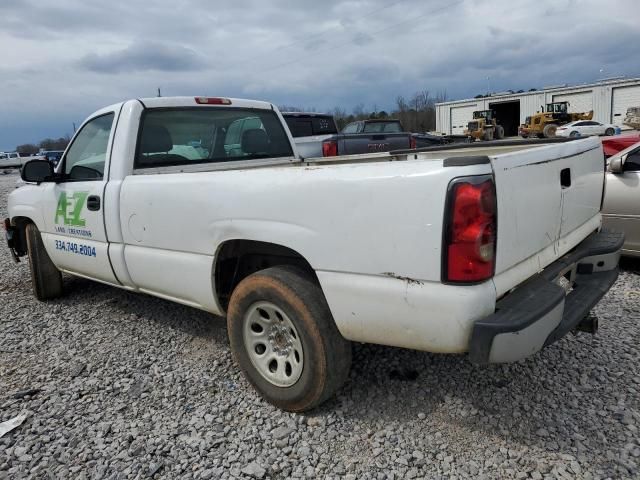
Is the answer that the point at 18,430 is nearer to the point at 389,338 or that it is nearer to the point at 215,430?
the point at 215,430

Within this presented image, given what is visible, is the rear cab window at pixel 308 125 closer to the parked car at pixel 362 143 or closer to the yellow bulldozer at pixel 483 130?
the parked car at pixel 362 143

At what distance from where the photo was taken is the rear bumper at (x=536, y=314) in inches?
83.4

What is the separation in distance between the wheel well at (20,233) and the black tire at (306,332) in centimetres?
361

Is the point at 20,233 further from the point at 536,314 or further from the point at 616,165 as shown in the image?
the point at 616,165

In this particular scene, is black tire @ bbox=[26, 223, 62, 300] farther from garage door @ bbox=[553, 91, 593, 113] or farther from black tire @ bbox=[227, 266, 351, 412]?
garage door @ bbox=[553, 91, 593, 113]

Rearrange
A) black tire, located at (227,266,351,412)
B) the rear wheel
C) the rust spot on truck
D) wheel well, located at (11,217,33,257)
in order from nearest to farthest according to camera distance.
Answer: the rust spot on truck < black tire, located at (227,266,351,412) < wheel well, located at (11,217,33,257) < the rear wheel

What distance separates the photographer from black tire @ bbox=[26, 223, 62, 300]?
16.7ft

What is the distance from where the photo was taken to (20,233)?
5.47 metres

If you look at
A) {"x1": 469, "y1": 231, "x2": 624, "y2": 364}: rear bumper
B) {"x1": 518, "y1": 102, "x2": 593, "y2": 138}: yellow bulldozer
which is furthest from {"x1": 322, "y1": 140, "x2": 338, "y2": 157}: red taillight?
{"x1": 518, "y1": 102, "x2": 593, "y2": 138}: yellow bulldozer

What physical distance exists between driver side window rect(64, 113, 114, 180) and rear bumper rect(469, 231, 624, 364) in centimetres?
318

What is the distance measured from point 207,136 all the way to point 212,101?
0.36 meters

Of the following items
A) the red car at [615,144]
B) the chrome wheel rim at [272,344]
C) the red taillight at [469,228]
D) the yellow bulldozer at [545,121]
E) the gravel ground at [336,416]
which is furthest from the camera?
the yellow bulldozer at [545,121]

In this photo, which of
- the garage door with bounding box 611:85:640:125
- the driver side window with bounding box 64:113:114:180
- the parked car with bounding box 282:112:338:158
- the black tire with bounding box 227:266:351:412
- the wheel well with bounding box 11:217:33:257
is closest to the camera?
the black tire with bounding box 227:266:351:412

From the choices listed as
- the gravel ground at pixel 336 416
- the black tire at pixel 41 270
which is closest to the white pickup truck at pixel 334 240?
the gravel ground at pixel 336 416
